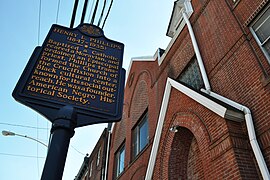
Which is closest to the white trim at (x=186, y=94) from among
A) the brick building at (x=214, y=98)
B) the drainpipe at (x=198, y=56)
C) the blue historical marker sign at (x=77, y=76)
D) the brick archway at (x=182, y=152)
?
the brick building at (x=214, y=98)

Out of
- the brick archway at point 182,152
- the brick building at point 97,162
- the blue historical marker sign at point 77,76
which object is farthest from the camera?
the brick building at point 97,162

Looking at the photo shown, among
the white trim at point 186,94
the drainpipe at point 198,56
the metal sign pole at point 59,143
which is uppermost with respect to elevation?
the drainpipe at point 198,56

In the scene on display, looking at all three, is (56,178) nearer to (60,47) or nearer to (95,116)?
(95,116)

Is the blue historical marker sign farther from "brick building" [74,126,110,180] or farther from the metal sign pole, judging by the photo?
"brick building" [74,126,110,180]

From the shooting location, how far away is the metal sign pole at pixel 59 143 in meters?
2.95

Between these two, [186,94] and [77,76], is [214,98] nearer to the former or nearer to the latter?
[186,94]

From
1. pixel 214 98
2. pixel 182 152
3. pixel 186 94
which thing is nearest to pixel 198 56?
pixel 186 94

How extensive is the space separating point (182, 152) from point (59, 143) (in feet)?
17.4

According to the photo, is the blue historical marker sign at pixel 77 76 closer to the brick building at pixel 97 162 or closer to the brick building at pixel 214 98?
the brick building at pixel 214 98

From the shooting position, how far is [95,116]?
372cm

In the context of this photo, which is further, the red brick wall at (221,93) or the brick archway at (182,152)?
the brick archway at (182,152)

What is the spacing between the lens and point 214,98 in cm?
649

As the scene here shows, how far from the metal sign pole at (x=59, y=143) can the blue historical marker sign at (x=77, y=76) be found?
0.53ft

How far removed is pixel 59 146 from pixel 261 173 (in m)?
4.07
